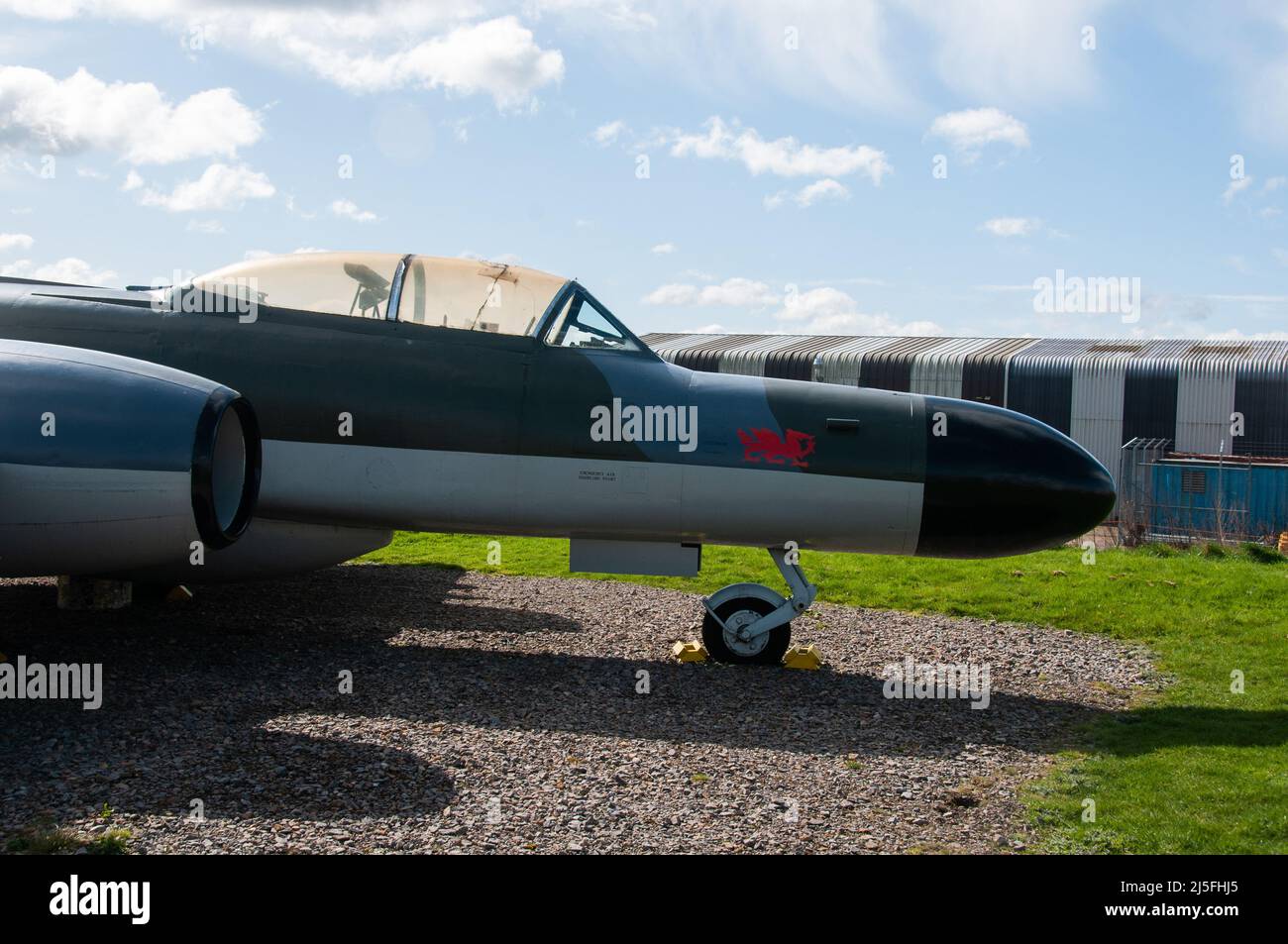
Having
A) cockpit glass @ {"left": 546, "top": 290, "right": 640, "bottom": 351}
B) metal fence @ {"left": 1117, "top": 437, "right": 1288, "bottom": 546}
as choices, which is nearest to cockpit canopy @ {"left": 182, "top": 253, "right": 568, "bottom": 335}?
cockpit glass @ {"left": 546, "top": 290, "right": 640, "bottom": 351}

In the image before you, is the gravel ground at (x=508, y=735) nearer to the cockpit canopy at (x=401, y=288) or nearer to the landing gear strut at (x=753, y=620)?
the landing gear strut at (x=753, y=620)

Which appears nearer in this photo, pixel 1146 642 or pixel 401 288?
pixel 401 288

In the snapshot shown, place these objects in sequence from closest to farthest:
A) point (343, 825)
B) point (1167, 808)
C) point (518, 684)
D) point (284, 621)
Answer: point (343, 825)
point (1167, 808)
point (518, 684)
point (284, 621)

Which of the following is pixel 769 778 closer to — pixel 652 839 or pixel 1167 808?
pixel 652 839

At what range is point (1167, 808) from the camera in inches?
227

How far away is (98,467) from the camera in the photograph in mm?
6570

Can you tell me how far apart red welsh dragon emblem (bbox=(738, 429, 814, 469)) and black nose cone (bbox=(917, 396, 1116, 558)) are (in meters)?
0.90

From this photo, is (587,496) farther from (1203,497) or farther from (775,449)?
(1203,497)

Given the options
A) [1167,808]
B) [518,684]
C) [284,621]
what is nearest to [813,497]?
[518,684]

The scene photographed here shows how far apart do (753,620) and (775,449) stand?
55.5 inches

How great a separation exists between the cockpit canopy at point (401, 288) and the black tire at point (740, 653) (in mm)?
2634

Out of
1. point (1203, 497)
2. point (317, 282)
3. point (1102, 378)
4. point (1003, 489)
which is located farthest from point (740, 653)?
point (1102, 378)

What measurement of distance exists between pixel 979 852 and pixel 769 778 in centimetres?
125

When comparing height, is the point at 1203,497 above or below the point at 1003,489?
below
